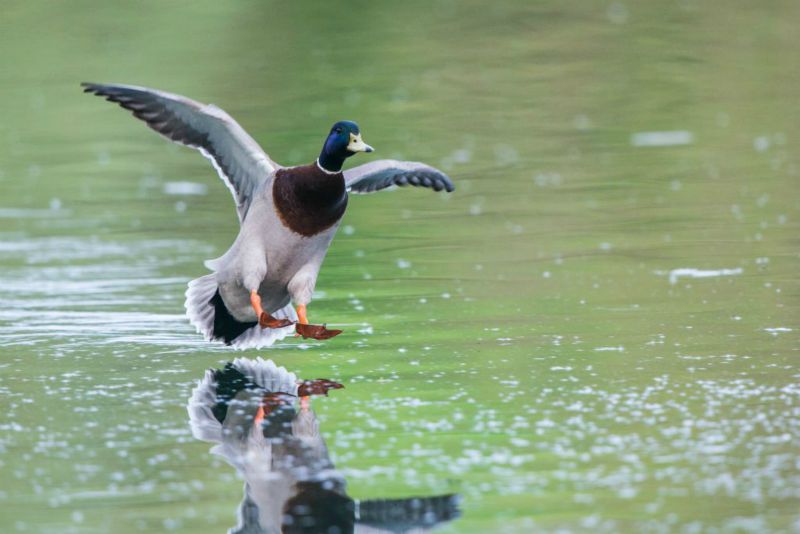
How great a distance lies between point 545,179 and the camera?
10945mm

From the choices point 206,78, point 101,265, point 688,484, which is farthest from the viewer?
point 206,78

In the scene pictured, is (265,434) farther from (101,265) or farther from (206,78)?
(206,78)

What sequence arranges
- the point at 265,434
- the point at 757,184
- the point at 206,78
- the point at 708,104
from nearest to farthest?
the point at 265,434 < the point at 757,184 < the point at 708,104 < the point at 206,78

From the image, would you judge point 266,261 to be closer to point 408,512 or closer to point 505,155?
point 408,512

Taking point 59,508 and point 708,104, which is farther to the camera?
point 708,104

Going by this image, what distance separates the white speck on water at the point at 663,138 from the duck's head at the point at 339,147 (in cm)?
568

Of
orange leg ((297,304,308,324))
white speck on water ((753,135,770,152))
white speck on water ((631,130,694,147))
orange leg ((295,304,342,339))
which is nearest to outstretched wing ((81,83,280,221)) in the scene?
orange leg ((297,304,308,324))

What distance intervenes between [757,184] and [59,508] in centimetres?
665

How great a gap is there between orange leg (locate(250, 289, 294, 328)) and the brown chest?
0.32m

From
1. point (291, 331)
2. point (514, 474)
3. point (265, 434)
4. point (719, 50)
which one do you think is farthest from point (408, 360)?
point (719, 50)

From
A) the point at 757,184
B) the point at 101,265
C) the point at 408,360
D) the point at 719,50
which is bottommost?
the point at 408,360

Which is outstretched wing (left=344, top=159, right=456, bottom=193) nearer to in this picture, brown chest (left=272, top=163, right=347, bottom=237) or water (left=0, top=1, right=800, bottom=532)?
brown chest (left=272, top=163, right=347, bottom=237)

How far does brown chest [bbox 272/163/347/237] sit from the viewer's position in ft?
22.1

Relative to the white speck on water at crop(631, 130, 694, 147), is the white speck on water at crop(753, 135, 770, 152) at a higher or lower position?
lower
